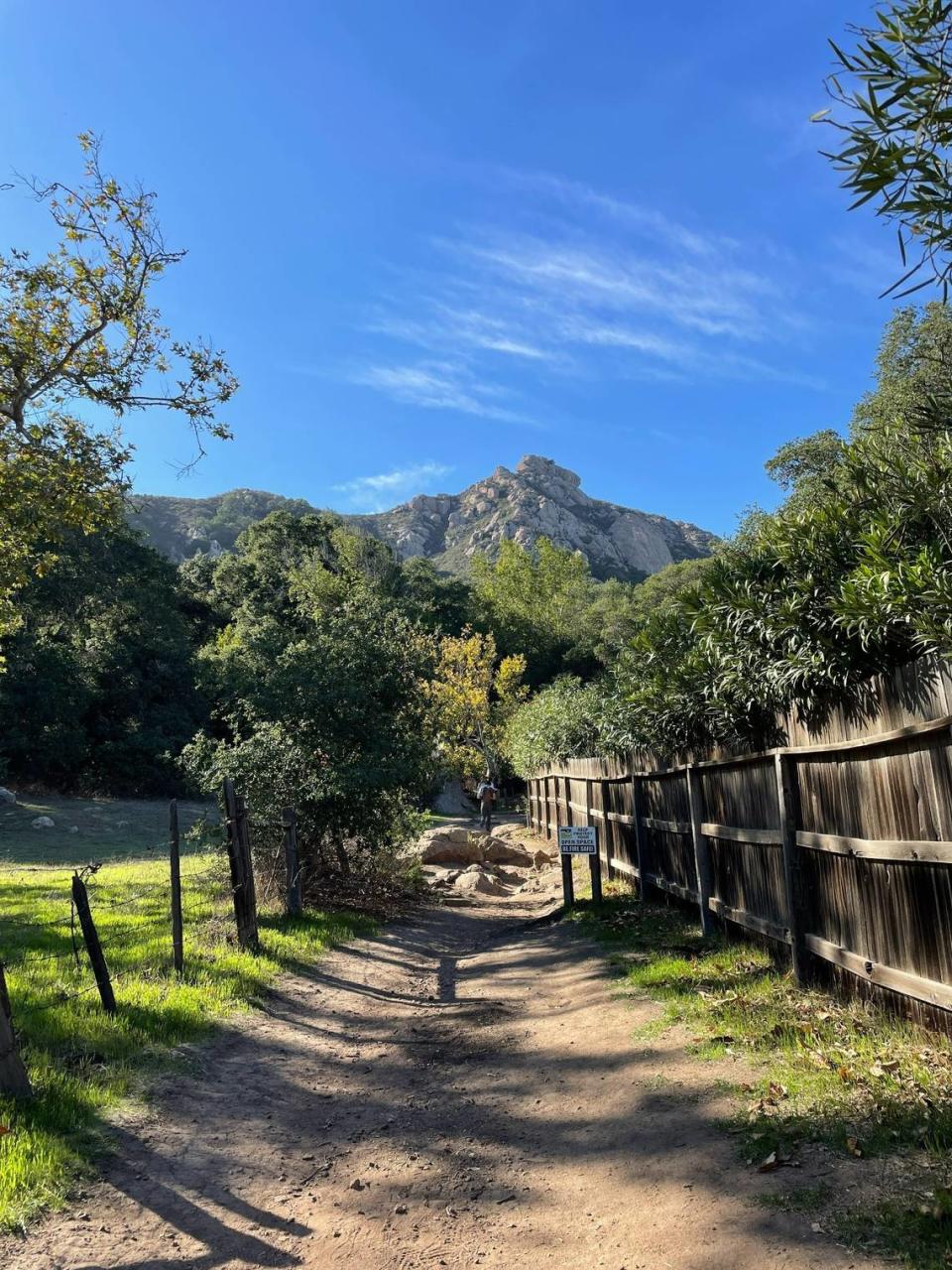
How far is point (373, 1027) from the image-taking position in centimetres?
668

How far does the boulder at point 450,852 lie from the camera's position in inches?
675

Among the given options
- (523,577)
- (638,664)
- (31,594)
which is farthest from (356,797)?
(523,577)

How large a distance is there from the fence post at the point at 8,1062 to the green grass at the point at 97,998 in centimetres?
6

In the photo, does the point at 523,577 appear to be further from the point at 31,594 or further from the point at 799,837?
the point at 799,837

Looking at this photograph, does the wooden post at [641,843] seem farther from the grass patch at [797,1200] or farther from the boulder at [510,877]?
the grass patch at [797,1200]

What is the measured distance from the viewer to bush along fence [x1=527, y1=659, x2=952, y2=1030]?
400cm

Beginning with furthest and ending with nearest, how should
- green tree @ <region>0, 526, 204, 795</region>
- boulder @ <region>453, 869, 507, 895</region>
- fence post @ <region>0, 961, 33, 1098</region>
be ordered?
green tree @ <region>0, 526, 204, 795</region>, boulder @ <region>453, 869, 507, 895</region>, fence post @ <region>0, 961, 33, 1098</region>

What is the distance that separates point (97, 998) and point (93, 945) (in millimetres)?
821

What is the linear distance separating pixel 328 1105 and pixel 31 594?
100ft

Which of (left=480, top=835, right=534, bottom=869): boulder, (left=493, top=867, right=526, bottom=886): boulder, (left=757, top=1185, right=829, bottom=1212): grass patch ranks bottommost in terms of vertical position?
(left=493, top=867, right=526, bottom=886): boulder

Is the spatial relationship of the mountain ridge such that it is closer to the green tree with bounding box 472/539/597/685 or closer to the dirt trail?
the green tree with bounding box 472/539/597/685

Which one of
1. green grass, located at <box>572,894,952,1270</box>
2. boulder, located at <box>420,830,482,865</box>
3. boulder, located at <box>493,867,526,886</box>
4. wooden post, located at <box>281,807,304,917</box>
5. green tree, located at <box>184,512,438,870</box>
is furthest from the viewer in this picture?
boulder, located at <box>420,830,482,865</box>

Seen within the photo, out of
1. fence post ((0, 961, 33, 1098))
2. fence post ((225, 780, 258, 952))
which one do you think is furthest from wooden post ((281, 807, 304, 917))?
fence post ((0, 961, 33, 1098))

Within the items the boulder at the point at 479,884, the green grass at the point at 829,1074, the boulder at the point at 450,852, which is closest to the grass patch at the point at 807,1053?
the green grass at the point at 829,1074
